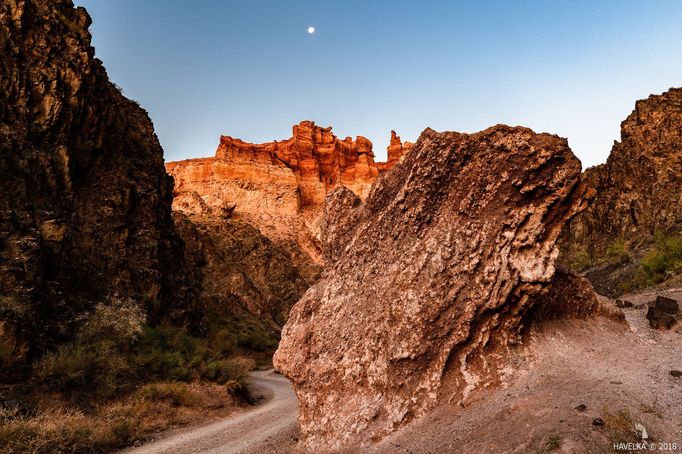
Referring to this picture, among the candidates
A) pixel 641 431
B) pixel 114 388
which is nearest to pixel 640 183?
pixel 641 431

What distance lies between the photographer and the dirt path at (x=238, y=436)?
672 cm

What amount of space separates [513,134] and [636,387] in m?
3.44

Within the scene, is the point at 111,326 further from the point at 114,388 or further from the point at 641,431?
the point at 641,431

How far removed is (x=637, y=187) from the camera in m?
39.2

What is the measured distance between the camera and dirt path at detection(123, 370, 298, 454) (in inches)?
265

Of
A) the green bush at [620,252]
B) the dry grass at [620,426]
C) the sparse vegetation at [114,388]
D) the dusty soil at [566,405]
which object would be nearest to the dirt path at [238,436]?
the dusty soil at [566,405]

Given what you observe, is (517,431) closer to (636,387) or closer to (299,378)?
(636,387)

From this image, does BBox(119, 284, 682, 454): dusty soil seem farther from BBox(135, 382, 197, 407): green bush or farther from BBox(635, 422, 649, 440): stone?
BBox(135, 382, 197, 407): green bush

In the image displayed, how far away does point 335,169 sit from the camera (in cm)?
8462

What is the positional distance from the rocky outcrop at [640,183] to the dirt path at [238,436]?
34250 mm

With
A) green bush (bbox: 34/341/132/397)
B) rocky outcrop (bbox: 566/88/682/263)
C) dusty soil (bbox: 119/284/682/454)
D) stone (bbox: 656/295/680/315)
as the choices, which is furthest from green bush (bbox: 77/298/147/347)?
rocky outcrop (bbox: 566/88/682/263)

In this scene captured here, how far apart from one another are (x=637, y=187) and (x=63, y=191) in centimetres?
4648

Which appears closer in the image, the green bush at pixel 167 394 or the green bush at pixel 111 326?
the green bush at pixel 167 394

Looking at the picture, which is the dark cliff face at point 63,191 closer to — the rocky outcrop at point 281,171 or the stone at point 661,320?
the stone at point 661,320
